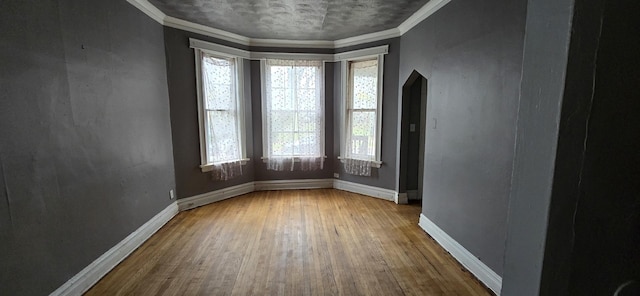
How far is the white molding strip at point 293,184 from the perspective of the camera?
482 cm

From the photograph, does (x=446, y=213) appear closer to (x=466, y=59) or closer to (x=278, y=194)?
(x=466, y=59)

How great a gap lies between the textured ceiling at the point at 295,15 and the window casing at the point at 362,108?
532 mm

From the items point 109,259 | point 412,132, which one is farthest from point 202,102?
point 412,132

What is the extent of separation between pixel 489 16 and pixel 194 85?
345 cm

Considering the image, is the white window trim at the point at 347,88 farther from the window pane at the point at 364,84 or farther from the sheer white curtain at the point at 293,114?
the sheer white curtain at the point at 293,114

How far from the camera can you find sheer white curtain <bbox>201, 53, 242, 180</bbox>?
394 cm

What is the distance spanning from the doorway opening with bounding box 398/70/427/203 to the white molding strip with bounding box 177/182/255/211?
252cm

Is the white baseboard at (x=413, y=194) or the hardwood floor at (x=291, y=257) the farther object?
the white baseboard at (x=413, y=194)

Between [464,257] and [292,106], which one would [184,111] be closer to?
[292,106]

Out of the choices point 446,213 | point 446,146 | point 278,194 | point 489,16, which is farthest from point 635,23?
point 278,194

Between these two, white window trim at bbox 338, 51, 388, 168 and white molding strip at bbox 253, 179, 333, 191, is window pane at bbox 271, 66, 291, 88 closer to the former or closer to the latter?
white window trim at bbox 338, 51, 388, 168

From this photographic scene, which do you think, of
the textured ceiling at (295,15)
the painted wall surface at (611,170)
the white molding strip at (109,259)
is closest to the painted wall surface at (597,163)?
the painted wall surface at (611,170)

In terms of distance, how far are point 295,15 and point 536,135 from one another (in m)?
3.11

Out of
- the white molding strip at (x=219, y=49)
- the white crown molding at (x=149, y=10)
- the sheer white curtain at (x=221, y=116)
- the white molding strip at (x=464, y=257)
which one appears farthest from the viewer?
the sheer white curtain at (x=221, y=116)
